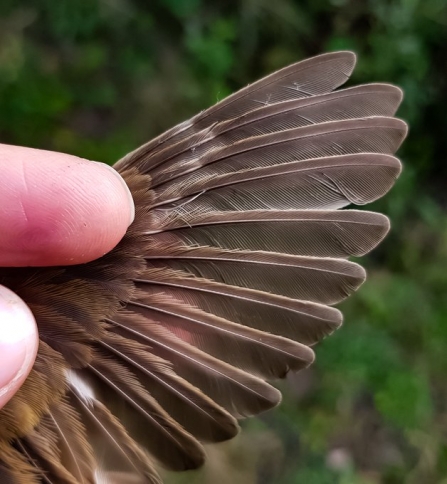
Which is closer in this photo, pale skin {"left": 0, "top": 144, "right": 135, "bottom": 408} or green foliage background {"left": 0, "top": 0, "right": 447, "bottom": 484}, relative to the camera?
pale skin {"left": 0, "top": 144, "right": 135, "bottom": 408}

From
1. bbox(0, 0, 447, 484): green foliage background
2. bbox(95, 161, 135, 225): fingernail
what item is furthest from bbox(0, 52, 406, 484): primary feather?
bbox(0, 0, 447, 484): green foliage background

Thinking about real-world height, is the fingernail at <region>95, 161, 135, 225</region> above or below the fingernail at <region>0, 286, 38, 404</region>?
above

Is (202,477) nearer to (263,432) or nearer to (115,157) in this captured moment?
(263,432)

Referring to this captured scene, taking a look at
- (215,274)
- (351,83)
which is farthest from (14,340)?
(351,83)

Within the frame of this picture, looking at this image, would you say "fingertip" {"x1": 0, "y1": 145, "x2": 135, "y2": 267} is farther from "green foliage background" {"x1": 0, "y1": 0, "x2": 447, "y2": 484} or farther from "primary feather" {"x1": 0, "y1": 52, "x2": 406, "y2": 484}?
"green foliage background" {"x1": 0, "y1": 0, "x2": 447, "y2": 484}

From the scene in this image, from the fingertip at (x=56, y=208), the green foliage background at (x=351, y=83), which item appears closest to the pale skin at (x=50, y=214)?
the fingertip at (x=56, y=208)

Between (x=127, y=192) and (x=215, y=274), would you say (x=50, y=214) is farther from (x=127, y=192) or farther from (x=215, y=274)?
(x=215, y=274)

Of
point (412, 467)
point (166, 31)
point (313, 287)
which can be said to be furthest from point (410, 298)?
point (166, 31)
